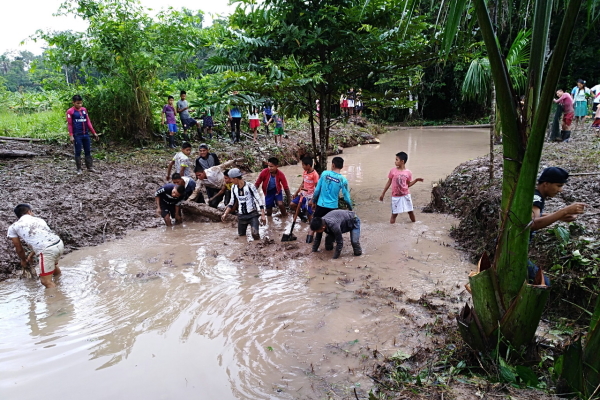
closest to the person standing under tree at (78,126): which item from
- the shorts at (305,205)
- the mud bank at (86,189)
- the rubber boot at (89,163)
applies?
the rubber boot at (89,163)

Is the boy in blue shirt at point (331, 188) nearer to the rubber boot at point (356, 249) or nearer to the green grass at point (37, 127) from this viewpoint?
the rubber boot at point (356, 249)

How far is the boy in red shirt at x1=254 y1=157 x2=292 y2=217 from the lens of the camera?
28.0 feet

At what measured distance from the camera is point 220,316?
480 centimetres

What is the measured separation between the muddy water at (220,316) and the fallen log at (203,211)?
0.89m

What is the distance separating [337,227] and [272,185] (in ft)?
9.51

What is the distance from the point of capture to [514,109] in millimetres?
2598

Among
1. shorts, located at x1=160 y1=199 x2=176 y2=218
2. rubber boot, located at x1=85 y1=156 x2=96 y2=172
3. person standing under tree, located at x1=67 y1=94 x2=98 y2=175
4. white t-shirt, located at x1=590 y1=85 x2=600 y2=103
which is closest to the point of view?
shorts, located at x1=160 y1=199 x2=176 y2=218

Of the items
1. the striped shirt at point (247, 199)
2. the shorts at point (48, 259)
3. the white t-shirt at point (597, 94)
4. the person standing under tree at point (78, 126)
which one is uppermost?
the white t-shirt at point (597, 94)

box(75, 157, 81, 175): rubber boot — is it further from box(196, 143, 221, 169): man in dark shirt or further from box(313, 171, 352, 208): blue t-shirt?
box(313, 171, 352, 208): blue t-shirt

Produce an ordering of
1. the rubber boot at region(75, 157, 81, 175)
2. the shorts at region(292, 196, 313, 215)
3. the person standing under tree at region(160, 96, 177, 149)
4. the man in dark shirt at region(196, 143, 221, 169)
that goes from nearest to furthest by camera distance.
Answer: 1. the shorts at region(292, 196, 313, 215)
2. the man in dark shirt at region(196, 143, 221, 169)
3. the rubber boot at region(75, 157, 81, 175)
4. the person standing under tree at region(160, 96, 177, 149)

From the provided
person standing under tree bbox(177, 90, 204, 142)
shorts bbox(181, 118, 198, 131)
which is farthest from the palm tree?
shorts bbox(181, 118, 198, 131)

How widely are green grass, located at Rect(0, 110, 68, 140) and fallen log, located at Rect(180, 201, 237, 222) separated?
6.38 meters

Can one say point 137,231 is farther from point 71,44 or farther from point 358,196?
point 71,44

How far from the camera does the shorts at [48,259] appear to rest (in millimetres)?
5613
